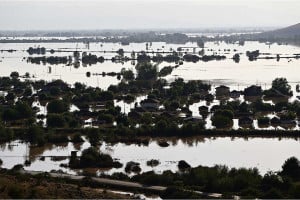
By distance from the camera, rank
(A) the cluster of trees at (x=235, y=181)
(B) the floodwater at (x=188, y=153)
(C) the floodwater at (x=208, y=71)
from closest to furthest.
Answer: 1. (A) the cluster of trees at (x=235, y=181)
2. (B) the floodwater at (x=188, y=153)
3. (C) the floodwater at (x=208, y=71)

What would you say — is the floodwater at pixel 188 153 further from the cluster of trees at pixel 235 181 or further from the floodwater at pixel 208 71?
the floodwater at pixel 208 71

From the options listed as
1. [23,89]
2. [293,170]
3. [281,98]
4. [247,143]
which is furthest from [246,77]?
[293,170]

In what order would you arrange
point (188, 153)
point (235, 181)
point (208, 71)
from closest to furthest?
point (235, 181)
point (188, 153)
point (208, 71)

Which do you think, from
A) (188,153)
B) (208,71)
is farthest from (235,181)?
(208,71)

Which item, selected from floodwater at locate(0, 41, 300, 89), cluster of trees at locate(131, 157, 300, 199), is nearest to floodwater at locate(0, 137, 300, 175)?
cluster of trees at locate(131, 157, 300, 199)

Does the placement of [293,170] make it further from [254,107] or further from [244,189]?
[254,107]

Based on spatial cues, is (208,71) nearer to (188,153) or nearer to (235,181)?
(188,153)

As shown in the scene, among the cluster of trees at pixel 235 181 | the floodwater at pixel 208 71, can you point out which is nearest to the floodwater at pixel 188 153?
the cluster of trees at pixel 235 181

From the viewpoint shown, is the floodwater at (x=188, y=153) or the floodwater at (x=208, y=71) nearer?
the floodwater at (x=188, y=153)
